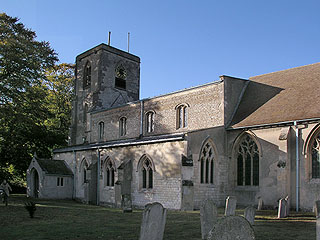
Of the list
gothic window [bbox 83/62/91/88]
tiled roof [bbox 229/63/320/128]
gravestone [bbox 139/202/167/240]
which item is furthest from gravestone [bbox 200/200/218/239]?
gothic window [bbox 83/62/91/88]

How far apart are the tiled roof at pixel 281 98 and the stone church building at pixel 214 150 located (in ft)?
0.20

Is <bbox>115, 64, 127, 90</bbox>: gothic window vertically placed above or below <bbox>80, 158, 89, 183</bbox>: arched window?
above

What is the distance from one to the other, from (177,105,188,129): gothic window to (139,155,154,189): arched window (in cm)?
398

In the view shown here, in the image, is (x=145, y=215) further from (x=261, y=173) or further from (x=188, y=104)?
(x=188, y=104)

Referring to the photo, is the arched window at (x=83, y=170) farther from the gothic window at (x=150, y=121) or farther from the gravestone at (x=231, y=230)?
the gravestone at (x=231, y=230)

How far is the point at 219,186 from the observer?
21375 mm

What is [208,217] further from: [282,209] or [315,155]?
[315,155]

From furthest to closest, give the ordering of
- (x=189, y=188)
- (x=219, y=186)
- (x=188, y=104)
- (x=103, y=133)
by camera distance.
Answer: (x=103, y=133), (x=188, y=104), (x=219, y=186), (x=189, y=188)

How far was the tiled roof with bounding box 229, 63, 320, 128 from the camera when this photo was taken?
64.7 ft

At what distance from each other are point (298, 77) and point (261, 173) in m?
7.24

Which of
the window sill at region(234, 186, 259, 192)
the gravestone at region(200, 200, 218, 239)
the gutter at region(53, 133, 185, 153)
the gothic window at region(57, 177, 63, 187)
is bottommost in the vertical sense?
the gothic window at region(57, 177, 63, 187)

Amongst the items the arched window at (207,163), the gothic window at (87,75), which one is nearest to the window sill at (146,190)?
the arched window at (207,163)

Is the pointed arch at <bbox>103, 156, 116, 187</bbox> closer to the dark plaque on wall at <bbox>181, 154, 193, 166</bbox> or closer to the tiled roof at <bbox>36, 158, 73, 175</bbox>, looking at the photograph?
the tiled roof at <bbox>36, 158, 73, 175</bbox>

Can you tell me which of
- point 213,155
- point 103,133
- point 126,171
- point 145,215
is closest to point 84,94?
point 103,133
